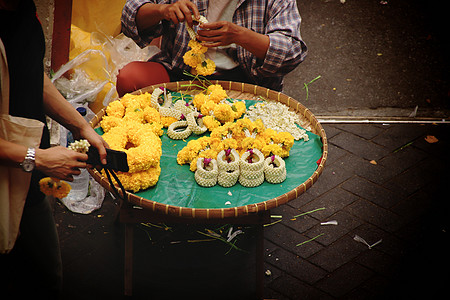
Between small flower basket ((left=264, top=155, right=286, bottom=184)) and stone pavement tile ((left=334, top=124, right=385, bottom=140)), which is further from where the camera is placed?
stone pavement tile ((left=334, top=124, right=385, bottom=140))

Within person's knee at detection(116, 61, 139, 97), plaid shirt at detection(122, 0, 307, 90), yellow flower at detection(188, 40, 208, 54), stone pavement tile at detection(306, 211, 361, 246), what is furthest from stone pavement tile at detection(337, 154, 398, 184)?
person's knee at detection(116, 61, 139, 97)

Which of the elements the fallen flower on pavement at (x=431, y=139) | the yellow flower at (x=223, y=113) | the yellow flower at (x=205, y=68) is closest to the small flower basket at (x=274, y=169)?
the yellow flower at (x=223, y=113)

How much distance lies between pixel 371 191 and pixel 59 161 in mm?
2620

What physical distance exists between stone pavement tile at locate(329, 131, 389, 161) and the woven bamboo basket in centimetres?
123

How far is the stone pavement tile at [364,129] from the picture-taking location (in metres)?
4.27

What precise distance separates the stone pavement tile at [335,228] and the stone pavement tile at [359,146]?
78cm

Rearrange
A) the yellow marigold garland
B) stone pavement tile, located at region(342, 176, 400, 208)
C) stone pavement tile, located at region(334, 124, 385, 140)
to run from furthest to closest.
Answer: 1. stone pavement tile, located at region(334, 124, 385, 140)
2. stone pavement tile, located at region(342, 176, 400, 208)
3. the yellow marigold garland

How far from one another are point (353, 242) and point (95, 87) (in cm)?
236

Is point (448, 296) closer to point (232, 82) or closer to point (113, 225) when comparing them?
point (232, 82)

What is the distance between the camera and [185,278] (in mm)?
2959

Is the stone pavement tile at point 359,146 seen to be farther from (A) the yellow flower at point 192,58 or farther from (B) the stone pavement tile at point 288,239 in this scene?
(A) the yellow flower at point 192,58

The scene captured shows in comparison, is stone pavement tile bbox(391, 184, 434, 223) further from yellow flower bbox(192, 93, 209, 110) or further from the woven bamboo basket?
yellow flower bbox(192, 93, 209, 110)

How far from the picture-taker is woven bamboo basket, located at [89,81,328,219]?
2.22m

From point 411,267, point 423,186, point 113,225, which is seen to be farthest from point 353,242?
point 113,225
